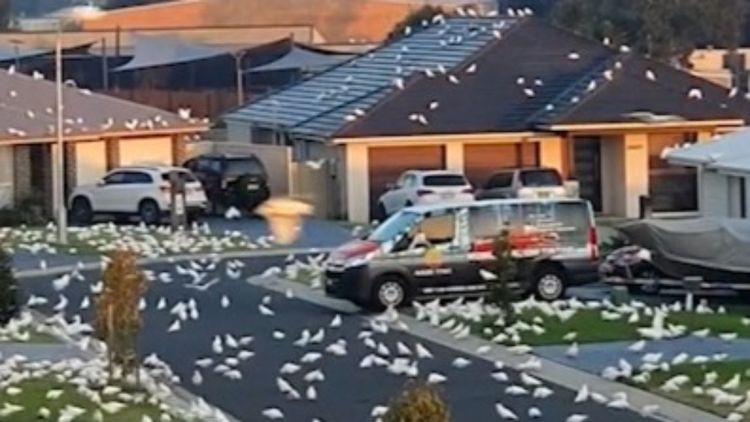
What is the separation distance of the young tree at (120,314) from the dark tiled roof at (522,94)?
101 feet

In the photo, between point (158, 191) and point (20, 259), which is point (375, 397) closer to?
point (20, 259)

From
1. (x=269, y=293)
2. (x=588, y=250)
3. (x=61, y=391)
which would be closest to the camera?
(x=61, y=391)

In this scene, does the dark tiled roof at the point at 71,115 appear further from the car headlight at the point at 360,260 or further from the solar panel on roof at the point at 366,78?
the car headlight at the point at 360,260

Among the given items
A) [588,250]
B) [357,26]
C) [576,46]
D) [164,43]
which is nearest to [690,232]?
[588,250]

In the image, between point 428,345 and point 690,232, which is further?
point 690,232

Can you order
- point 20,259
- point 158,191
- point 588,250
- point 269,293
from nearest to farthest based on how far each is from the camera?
point 588,250 → point 269,293 → point 20,259 → point 158,191

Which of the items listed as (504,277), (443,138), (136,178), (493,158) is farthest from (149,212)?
(504,277)

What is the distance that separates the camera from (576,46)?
58.1 m

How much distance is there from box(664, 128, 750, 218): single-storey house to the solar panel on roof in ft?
47.1

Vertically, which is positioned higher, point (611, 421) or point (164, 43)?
point (164, 43)

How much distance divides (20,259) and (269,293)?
904 centimetres

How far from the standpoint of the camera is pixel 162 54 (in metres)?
85.7

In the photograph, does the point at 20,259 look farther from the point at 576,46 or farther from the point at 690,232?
the point at 576,46

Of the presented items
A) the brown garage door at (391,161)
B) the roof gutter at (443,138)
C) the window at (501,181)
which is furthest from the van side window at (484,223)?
the brown garage door at (391,161)
